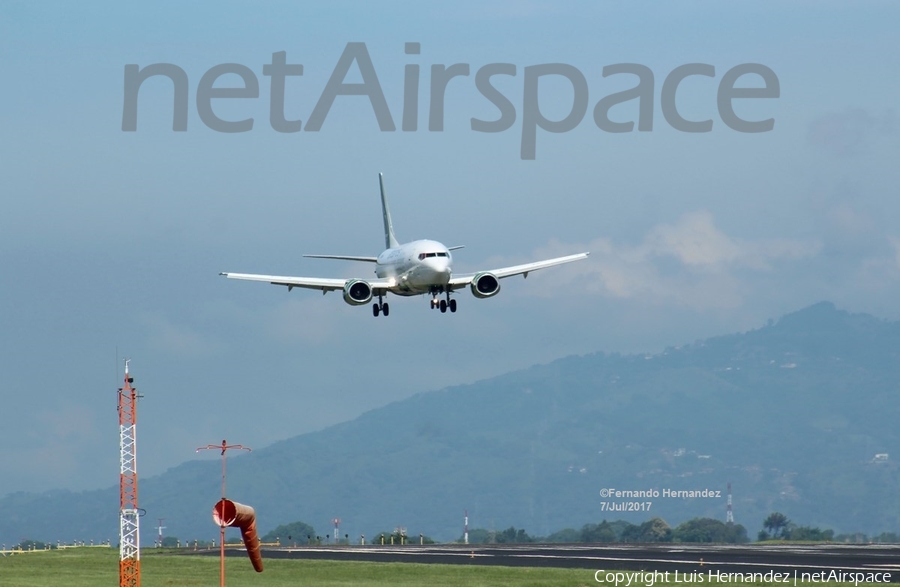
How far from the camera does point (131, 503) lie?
87000 mm

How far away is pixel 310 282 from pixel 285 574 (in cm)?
2694

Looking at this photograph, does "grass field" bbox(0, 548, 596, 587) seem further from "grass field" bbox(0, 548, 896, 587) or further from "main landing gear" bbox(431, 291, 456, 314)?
"main landing gear" bbox(431, 291, 456, 314)

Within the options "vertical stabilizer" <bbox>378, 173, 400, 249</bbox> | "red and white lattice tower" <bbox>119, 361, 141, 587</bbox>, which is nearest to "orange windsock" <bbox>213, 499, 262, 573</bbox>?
"red and white lattice tower" <bbox>119, 361, 141, 587</bbox>

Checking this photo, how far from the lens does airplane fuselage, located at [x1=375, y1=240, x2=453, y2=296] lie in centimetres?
10656

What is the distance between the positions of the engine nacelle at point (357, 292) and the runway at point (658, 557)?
20440 millimetres

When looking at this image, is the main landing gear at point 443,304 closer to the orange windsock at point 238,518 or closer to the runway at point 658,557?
the runway at point 658,557

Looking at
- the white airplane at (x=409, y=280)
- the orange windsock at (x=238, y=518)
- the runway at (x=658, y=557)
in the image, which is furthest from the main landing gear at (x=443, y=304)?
the orange windsock at (x=238, y=518)

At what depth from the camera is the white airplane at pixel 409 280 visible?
10700 centimetres

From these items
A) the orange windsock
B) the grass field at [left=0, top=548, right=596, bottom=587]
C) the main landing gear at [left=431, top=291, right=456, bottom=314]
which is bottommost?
the grass field at [left=0, top=548, right=596, bottom=587]

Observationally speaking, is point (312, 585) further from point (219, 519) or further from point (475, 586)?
point (219, 519)

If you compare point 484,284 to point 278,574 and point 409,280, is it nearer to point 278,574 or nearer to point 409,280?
point 409,280

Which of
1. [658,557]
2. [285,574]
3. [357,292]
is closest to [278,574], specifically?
[285,574]

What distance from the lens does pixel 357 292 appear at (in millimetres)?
110625

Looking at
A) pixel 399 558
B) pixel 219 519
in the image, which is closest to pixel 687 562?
pixel 399 558
